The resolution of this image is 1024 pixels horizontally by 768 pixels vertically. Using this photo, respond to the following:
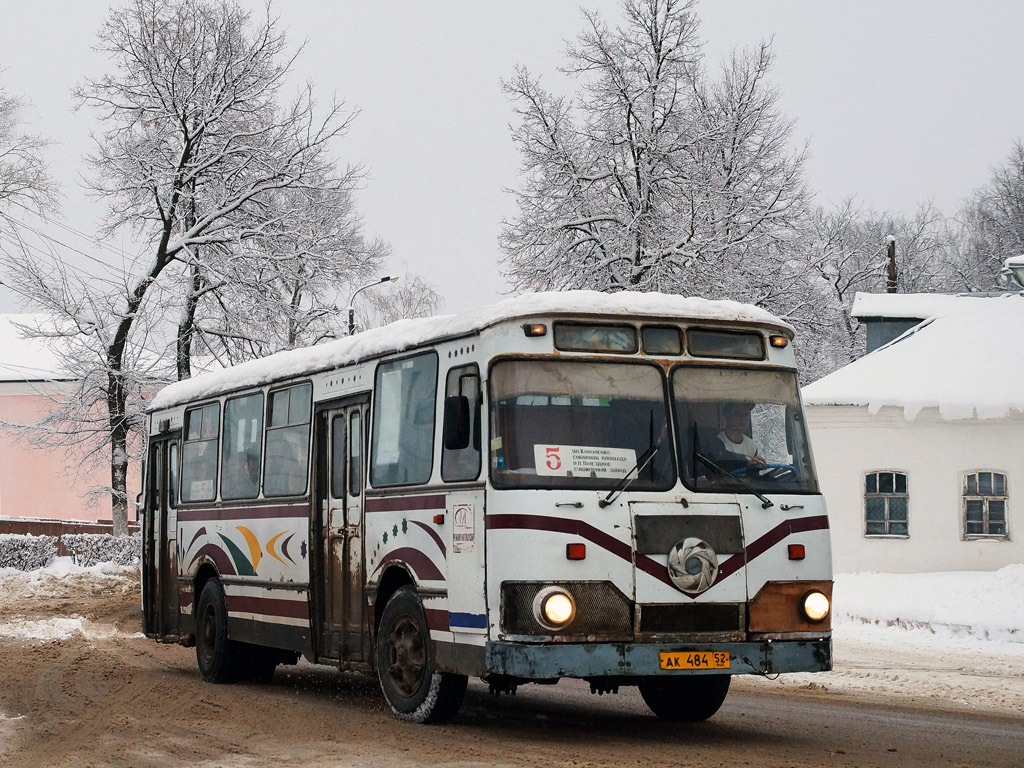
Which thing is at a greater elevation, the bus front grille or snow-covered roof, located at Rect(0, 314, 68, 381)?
snow-covered roof, located at Rect(0, 314, 68, 381)

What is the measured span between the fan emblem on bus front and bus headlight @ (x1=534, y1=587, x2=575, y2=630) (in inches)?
29.7

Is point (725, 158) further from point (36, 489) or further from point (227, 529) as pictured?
point (36, 489)

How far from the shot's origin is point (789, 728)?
1130 cm

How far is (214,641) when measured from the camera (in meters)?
15.5

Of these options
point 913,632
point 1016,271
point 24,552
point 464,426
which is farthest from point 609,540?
point 1016,271

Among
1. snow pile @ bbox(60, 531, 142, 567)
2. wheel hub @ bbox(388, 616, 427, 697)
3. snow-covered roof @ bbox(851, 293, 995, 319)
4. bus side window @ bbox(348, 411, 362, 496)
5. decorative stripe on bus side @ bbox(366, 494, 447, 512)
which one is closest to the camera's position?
decorative stripe on bus side @ bbox(366, 494, 447, 512)

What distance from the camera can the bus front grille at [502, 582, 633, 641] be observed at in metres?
9.79

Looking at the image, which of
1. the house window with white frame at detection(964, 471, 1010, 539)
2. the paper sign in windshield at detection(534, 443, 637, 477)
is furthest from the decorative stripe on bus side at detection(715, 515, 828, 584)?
the house window with white frame at detection(964, 471, 1010, 539)

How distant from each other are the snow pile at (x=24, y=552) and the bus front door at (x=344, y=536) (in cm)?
2249

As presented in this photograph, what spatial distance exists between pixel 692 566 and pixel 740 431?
3.74 ft

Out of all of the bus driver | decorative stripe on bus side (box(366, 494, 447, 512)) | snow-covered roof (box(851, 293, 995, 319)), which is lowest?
decorative stripe on bus side (box(366, 494, 447, 512))

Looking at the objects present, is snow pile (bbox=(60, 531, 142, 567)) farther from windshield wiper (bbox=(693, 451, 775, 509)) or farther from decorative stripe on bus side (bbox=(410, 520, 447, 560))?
windshield wiper (bbox=(693, 451, 775, 509))

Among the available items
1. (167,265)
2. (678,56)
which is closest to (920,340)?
(678,56)

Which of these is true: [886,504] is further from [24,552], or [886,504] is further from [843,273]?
[843,273]
